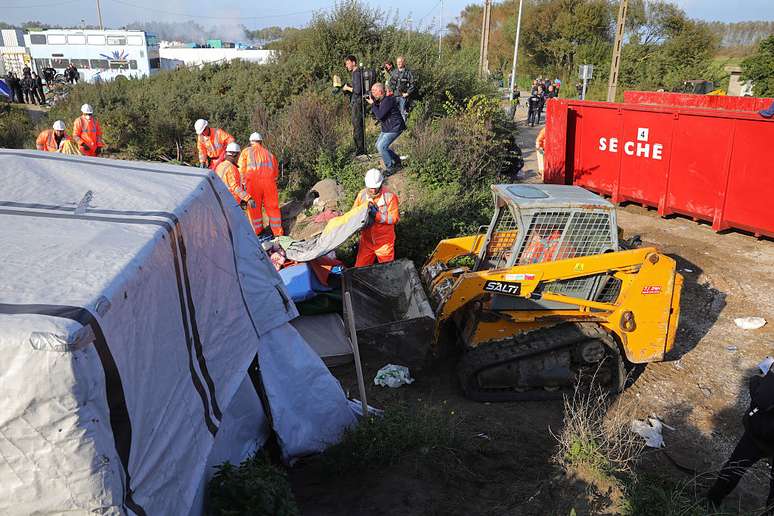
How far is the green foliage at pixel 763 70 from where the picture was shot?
851 inches

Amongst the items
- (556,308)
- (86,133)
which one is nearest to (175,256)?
(556,308)

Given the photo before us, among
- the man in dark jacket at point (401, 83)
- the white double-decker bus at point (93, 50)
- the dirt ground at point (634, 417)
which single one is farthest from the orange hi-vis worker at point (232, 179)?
the white double-decker bus at point (93, 50)

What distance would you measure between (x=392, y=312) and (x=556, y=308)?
2.02 metres

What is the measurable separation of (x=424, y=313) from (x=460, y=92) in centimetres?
1170

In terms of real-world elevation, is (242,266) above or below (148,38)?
A: below

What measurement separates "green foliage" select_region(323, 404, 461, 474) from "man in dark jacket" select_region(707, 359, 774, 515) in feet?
6.28

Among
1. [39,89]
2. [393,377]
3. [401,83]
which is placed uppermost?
[401,83]

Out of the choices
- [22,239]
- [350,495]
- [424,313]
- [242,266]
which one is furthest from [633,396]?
[22,239]

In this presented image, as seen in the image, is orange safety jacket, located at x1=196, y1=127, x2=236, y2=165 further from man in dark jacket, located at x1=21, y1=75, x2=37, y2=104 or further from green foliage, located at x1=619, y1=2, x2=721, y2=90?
green foliage, located at x1=619, y1=2, x2=721, y2=90

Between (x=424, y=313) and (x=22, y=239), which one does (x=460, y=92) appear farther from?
Result: (x=22, y=239)

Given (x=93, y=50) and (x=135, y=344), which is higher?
(x=93, y=50)

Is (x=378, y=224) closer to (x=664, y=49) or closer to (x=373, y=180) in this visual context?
(x=373, y=180)

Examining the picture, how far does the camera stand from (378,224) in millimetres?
7391

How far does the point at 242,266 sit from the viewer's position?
4.07m
